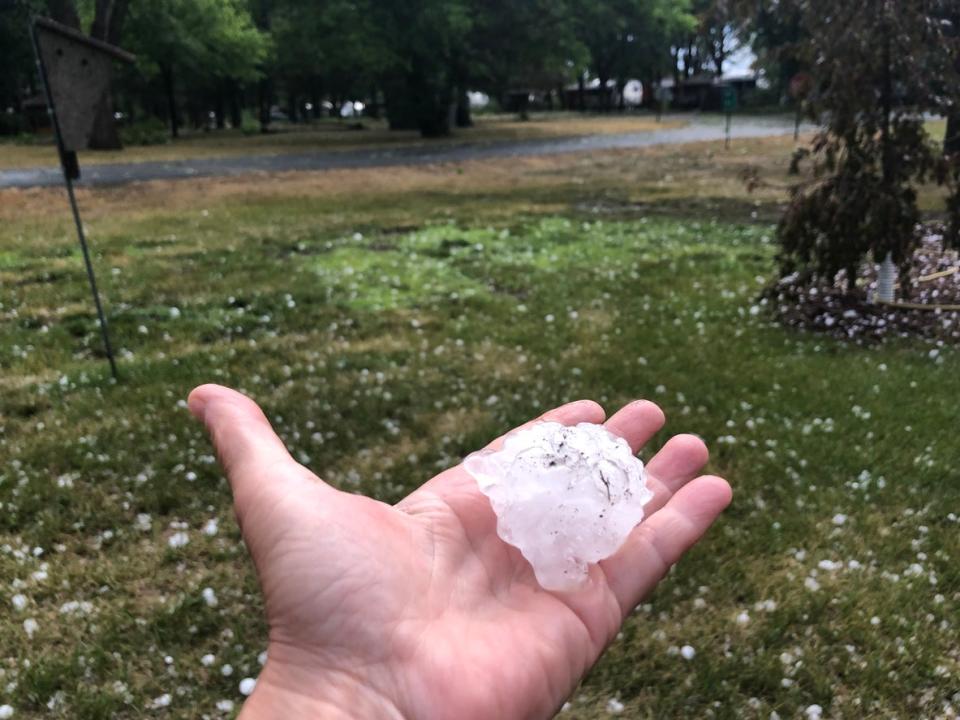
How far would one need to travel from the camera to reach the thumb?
1971mm

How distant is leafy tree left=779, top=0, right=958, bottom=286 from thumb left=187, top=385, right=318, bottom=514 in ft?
16.6

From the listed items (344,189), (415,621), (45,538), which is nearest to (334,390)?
(45,538)

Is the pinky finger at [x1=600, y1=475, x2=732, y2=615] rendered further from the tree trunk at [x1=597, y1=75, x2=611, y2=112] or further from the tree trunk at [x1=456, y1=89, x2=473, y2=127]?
the tree trunk at [x1=597, y1=75, x2=611, y2=112]

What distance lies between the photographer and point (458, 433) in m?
4.55

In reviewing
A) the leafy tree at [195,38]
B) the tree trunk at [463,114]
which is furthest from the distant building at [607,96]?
the leafy tree at [195,38]

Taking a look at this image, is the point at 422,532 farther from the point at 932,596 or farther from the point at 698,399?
the point at 698,399

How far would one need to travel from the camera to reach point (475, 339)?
6.09 metres

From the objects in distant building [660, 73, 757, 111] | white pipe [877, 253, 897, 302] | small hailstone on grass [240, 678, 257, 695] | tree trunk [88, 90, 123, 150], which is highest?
distant building [660, 73, 757, 111]

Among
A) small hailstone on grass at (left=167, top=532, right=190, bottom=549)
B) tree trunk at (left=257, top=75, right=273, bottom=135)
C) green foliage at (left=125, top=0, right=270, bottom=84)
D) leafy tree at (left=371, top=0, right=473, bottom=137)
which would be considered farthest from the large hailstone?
tree trunk at (left=257, top=75, right=273, bottom=135)

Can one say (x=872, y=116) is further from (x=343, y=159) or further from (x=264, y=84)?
(x=264, y=84)

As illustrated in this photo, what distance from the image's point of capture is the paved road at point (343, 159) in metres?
17.6

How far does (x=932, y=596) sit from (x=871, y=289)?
13.5ft

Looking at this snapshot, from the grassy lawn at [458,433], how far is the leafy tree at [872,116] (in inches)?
34.6

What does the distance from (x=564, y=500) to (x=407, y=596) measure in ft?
1.63
